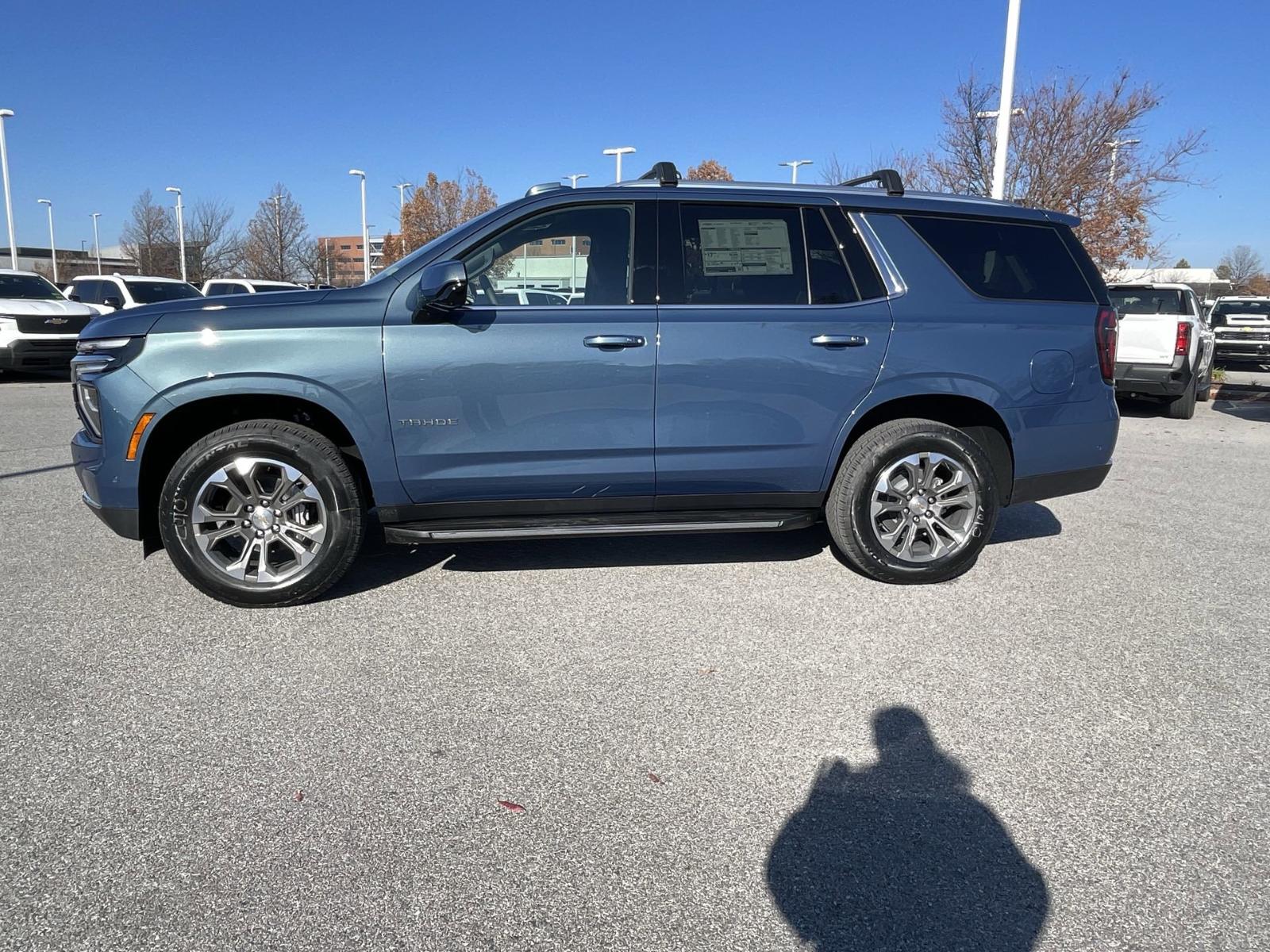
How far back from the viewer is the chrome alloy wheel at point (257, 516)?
4.04 m

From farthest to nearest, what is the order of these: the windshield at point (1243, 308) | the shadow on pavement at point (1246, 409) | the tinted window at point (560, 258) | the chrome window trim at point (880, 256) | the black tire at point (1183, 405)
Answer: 1. the windshield at point (1243, 308)
2. the shadow on pavement at point (1246, 409)
3. the black tire at point (1183, 405)
4. the chrome window trim at point (880, 256)
5. the tinted window at point (560, 258)

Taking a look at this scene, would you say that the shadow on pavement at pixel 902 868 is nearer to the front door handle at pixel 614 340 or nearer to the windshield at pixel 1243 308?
the front door handle at pixel 614 340

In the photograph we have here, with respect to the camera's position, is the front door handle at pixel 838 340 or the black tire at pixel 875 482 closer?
the front door handle at pixel 838 340

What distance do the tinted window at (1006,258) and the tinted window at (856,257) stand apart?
0.33m

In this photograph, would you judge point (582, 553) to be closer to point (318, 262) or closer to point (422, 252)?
point (422, 252)

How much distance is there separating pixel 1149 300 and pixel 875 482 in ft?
32.7

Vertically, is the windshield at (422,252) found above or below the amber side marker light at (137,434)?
above

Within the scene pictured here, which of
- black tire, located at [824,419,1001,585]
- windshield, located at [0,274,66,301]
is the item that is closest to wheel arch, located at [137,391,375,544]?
black tire, located at [824,419,1001,585]

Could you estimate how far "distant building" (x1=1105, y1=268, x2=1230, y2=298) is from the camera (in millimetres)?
19453

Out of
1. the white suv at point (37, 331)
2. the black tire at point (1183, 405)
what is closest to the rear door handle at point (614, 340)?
the black tire at point (1183, 405)

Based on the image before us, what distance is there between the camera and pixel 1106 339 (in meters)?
4.68

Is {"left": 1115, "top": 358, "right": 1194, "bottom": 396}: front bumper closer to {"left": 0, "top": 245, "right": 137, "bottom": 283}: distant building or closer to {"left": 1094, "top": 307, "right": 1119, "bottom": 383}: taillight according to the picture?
{"left": 1094, "top": 307, "right": 1119, "bottom": 383}: taillight

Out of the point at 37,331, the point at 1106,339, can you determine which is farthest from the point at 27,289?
the point at 1106,339

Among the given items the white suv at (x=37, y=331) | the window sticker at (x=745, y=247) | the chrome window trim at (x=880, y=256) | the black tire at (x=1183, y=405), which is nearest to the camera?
the window sticker at (x=745, y=247)
